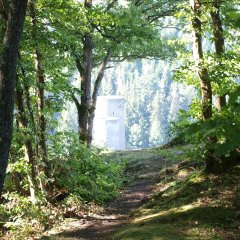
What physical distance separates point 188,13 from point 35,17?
4.27 m

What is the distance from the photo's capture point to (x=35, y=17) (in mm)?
10344

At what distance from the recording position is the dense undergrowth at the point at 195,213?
6.52 m

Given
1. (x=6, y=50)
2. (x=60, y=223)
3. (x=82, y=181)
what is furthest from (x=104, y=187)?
(x=6, y=50)

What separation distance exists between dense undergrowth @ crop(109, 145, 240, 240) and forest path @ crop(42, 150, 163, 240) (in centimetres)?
68

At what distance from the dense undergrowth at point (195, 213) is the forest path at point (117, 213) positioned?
0.68 metres

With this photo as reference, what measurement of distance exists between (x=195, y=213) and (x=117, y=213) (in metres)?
3.67

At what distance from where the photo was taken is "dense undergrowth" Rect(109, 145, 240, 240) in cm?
652

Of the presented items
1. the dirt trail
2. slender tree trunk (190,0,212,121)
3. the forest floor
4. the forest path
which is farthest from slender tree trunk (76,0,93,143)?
slender tree trunk (190,0,212,121)

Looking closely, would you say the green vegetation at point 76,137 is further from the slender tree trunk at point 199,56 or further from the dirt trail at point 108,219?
the dirt trail at point 108,219

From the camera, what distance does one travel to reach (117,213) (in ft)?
35.0

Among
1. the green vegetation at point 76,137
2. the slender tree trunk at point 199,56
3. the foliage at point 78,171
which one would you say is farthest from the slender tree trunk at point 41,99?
the slender tree trunk at point 199,56

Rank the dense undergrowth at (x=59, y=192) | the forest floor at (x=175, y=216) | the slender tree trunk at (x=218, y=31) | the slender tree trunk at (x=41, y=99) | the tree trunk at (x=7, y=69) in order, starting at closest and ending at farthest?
the forest floor at (x=175, y=216) < the tree trunk at (x=7, y=69) < the slender tree trunk at (x=218, y=31) < the dense undergrowth at (x=59, y=192) < the slender tree trunk at (x=41, y=99)

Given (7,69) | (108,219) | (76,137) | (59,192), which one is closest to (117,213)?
(108,219)

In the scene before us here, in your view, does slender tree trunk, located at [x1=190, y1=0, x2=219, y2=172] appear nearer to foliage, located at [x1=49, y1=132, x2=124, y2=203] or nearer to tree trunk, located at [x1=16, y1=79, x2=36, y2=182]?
tree trunk, located at [x1=16, y1=79, x2=36, y2=182]
